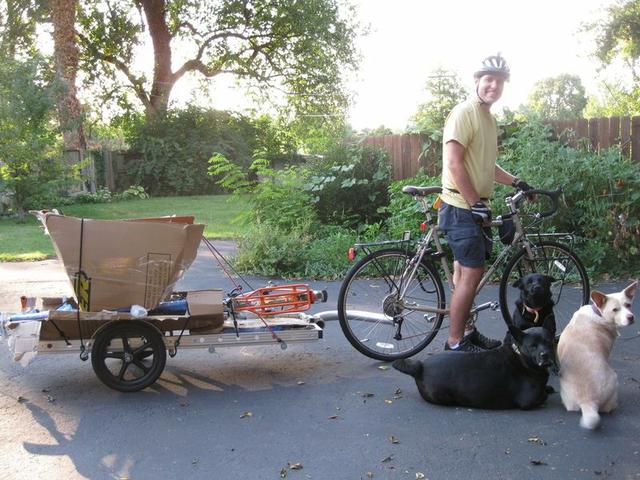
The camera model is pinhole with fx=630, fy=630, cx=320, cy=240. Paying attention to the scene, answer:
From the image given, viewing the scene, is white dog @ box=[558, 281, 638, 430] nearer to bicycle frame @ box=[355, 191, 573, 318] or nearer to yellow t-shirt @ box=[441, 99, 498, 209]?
bicycle frame @ box=[355, 191, 573, 318]

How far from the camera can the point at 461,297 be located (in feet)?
15.1

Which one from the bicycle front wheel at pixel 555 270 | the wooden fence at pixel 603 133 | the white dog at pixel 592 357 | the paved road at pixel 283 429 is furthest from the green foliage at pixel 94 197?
the white dog at pixel 592 357

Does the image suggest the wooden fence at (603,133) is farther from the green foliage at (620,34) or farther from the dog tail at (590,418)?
the green foliage at (620,34)

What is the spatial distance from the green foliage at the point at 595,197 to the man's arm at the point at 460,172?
12.9 feet

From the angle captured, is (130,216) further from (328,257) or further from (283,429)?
(283,429)

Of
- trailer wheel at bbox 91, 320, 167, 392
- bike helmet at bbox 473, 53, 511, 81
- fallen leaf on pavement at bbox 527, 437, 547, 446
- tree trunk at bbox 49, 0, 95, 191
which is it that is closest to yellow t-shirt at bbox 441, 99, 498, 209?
bike helmet at bbox 473, 53, 511, 81

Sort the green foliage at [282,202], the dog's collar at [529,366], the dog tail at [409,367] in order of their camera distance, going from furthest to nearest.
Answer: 1. the green foliage at [282,202]
2. the dog tail at [409,367]
3. the dog's collar at [529,366]

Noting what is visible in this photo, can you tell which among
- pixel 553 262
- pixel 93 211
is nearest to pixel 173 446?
pixel 553 262

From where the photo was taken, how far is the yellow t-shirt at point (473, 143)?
14.5 feet

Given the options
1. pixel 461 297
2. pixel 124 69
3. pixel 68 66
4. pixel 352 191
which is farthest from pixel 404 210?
pixel 124 69

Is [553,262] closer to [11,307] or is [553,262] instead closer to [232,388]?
[232,388]

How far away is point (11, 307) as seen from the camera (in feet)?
22.7

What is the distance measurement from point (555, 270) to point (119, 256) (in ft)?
11.4

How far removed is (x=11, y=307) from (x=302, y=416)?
4.45m
